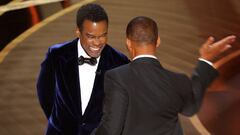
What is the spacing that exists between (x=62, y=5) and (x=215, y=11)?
129cm

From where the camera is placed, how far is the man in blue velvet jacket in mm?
1734

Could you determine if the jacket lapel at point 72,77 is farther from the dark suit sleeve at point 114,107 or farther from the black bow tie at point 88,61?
the dark suit sleeve at point 114,107

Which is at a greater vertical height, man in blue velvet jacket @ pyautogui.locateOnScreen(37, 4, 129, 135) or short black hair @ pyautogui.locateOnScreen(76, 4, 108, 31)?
short black hair @ pyautogui.locateOnScreen(76, 4, 108, 31)

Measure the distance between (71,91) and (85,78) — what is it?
89 millimetres

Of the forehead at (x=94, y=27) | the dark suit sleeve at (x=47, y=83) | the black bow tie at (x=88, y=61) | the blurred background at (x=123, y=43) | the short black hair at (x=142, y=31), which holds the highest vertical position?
the short black hair at (x=142, y=31)

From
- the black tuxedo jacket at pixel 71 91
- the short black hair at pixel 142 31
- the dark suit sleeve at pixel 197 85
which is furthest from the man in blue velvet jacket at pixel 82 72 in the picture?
the dark suit sleeve at pixel 197 85

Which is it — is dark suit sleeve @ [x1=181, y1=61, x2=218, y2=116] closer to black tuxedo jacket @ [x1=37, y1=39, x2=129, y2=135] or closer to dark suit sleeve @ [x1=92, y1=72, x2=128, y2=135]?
dark suit sleeve @ [x1=92, y1=72, x2=128, y2=135]

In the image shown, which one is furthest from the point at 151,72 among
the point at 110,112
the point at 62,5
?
the point at 62,5

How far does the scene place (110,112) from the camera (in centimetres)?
136

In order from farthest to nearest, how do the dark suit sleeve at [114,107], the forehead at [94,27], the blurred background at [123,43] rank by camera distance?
the blurred background at [123,43]
the forehead at [94,27]
the dark suit sleeve at [114,107]

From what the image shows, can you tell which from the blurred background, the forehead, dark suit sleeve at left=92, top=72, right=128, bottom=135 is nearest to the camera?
dark suit sleeve at left=92, top=72, right=128, bottom=135

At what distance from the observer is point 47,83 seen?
186cm

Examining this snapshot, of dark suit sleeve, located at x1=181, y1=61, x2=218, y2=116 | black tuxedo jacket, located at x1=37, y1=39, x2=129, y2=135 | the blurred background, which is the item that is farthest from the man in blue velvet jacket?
the blurred background

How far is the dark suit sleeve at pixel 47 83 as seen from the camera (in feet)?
5.93
